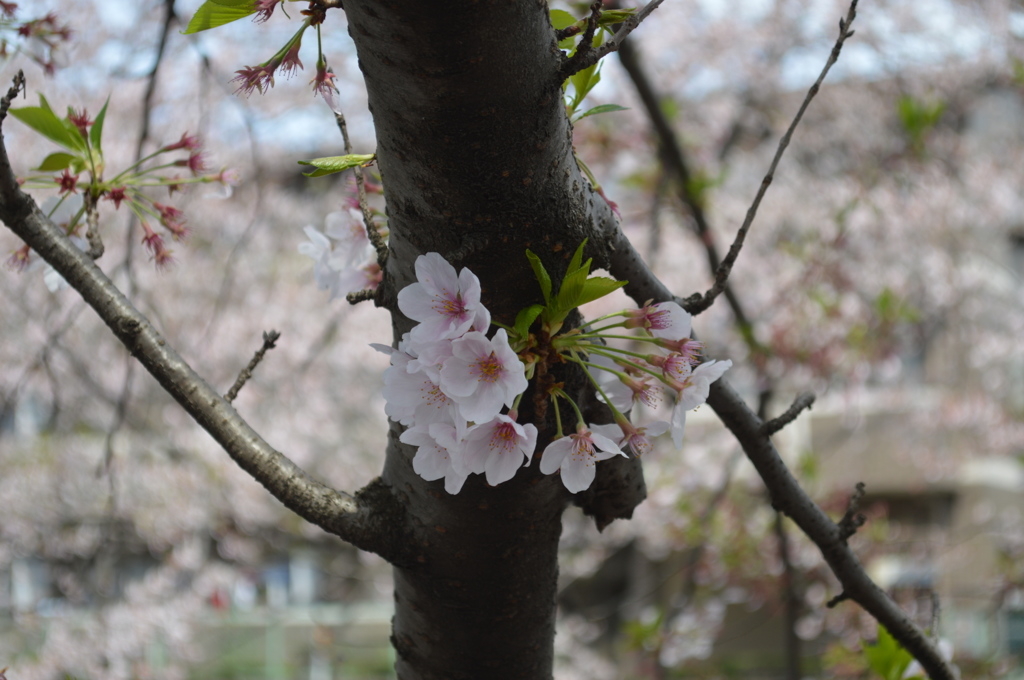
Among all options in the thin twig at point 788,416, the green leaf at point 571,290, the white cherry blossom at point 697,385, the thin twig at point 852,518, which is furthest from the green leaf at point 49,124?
the thin twig at point 852,518

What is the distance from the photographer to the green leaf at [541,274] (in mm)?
721

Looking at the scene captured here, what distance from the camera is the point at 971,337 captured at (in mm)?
9156

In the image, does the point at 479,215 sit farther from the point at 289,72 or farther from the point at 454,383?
the point at 289,72

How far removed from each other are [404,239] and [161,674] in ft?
23.9

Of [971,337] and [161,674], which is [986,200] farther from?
[161,674]

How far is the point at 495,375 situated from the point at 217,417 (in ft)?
1.49

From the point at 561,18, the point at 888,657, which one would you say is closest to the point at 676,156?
the point at 888,657

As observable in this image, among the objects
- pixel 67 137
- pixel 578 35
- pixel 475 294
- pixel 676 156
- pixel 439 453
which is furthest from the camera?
pixel 676 156

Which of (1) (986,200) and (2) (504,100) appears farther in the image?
(1) (986,200)

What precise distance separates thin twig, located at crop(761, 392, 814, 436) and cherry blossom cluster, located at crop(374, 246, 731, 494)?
0.22m

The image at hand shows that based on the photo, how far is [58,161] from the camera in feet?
3.57

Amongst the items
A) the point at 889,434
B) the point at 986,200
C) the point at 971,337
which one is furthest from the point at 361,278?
the point at 889,434

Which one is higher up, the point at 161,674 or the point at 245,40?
the point at 245,40

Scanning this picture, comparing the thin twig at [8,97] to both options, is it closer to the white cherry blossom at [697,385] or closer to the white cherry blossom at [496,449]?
the white cherry blossom at [496,449]
